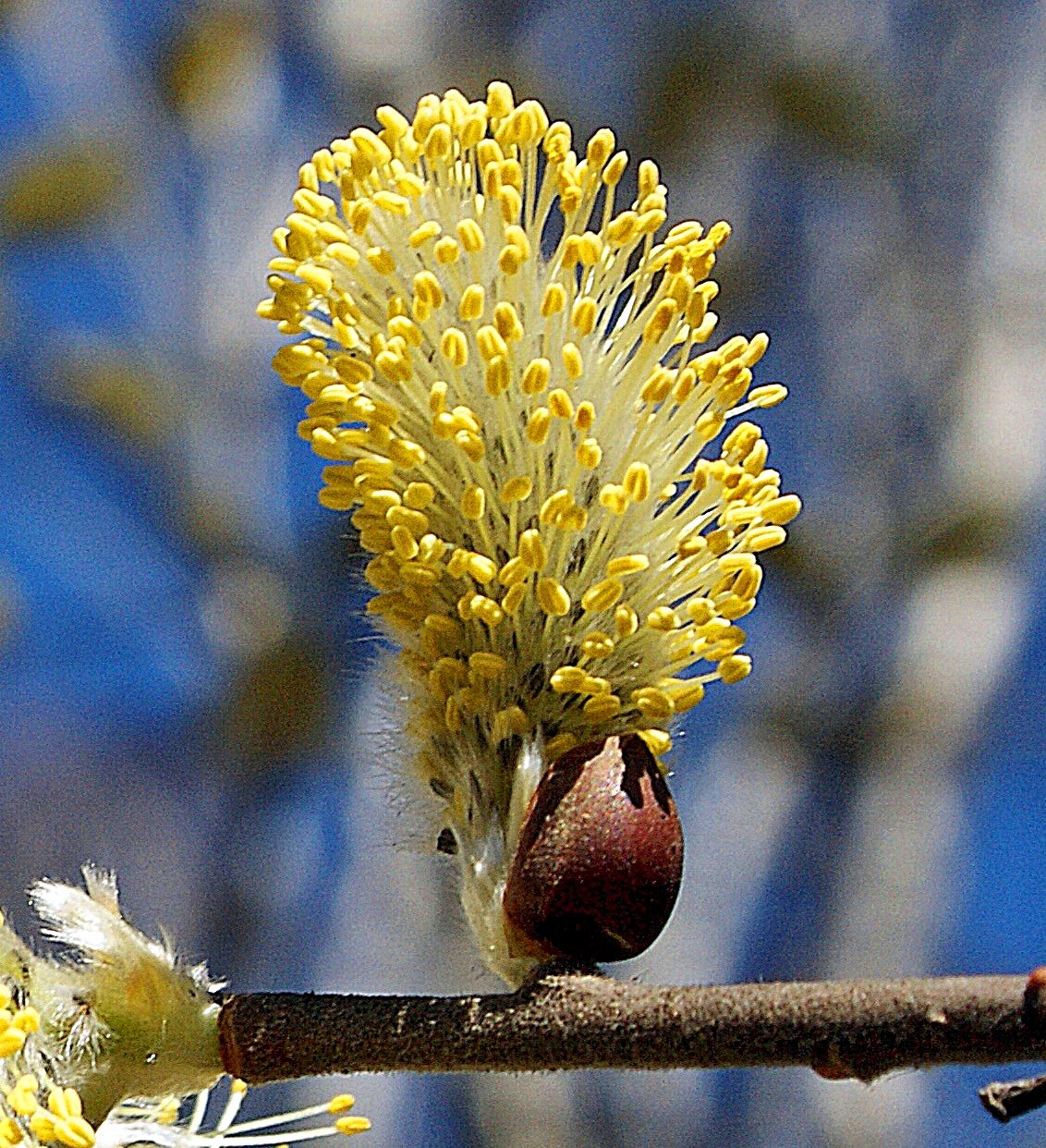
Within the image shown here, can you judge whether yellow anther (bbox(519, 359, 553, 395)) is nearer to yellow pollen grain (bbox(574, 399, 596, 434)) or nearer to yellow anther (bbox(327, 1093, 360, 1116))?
yellow pollen grain (bbox(574, 399, 596, 434))

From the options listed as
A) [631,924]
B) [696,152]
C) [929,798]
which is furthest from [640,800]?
[696,152]

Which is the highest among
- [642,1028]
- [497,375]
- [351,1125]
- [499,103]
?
[499,103]

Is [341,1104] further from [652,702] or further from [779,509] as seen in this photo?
[779,509]

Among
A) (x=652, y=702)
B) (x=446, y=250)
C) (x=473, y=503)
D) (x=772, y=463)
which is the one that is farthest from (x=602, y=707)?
(x=772, y=463)

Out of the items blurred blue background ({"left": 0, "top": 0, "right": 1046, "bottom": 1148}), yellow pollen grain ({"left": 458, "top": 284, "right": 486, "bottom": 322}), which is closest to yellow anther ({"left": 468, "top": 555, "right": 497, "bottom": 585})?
yellow pollen grain ({"left": 458, "top": 284, "right": 486, "bottom": 322})

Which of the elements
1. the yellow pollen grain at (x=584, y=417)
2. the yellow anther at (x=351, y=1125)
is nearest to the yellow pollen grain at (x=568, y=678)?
the yellow pollen grain at (x=584, y=417)

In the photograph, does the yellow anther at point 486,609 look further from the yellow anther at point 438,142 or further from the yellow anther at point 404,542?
the yellow anther at point 438,142
